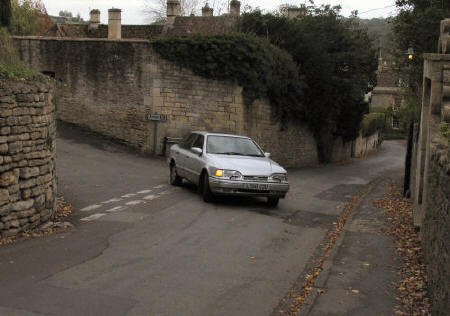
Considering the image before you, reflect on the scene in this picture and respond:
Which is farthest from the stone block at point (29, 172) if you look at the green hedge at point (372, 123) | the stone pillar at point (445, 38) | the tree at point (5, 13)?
the green hedge at point (372, 123)

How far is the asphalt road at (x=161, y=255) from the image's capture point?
6066mm

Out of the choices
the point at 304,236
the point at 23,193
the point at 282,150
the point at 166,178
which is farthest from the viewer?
the point at 282,150

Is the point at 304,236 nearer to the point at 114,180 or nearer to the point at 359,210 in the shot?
the point at 359,210

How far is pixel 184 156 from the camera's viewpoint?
48.1ft

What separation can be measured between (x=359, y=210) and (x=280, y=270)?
6.73 metres

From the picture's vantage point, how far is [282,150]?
95.0 ft

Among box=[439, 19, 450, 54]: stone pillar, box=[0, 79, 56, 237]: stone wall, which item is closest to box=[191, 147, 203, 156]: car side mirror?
box=[0, 79, 56, 237]: stone wall

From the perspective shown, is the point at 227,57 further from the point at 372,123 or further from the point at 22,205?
the point at 372,123

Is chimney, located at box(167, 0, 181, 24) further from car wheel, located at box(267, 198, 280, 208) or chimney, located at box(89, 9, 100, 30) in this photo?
car wheel, located at box(267, 198, 280, 208)

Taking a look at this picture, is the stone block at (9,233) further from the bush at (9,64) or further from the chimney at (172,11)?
the chimney at (172,11)

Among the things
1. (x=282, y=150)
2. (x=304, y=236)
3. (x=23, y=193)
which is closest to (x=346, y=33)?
(x=282, y=150)

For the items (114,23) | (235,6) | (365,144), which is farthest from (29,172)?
(365,144)

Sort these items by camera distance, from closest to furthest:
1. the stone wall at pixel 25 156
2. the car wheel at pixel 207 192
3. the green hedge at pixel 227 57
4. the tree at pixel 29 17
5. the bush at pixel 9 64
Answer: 1. the stone wall at pixel 25 156
2. the bush at pixel 9 64
3. the car wheel at pixel 207 192
4. the green hedge at pixel 227 57
5. the tree at pixel 29 17

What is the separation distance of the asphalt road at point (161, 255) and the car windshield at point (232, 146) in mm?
1213
